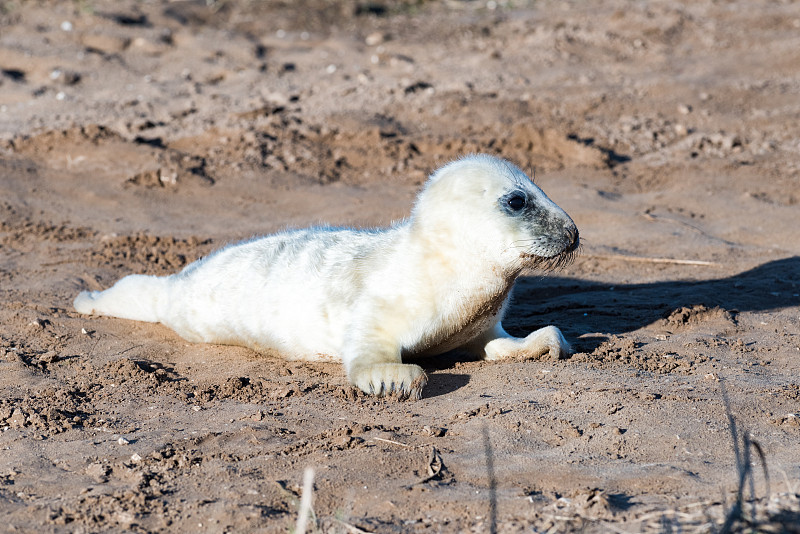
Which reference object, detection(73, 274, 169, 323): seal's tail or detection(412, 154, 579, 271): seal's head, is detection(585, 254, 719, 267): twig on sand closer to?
detection(412, 154, 579, 271): seal's head

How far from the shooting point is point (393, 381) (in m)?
4.25

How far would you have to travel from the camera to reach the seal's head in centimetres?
439

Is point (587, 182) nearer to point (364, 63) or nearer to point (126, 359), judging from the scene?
point (364, 63)

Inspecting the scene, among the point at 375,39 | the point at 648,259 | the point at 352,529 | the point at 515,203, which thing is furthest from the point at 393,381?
the point at 375,39

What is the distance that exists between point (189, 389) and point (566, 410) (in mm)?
1865

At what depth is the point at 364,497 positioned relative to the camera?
3.22 meters

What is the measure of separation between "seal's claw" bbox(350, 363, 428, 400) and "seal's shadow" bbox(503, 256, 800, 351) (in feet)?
4.18

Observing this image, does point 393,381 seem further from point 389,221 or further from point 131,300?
point 389,221

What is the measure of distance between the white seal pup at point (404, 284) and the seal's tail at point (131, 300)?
0.32 metres

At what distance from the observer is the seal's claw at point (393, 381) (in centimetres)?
424

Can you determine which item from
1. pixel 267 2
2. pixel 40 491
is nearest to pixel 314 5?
pixel 267 2

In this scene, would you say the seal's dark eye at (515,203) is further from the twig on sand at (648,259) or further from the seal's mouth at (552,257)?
the twig on sand at (648,259)

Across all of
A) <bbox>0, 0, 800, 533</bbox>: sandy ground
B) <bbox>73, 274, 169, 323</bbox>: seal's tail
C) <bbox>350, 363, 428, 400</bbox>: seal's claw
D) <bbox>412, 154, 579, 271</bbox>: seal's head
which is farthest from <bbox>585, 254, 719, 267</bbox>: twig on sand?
<bbox>73, 274, 169, 323</bbox>: seal's tail

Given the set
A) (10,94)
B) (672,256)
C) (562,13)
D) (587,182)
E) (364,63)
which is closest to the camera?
(672,256)
